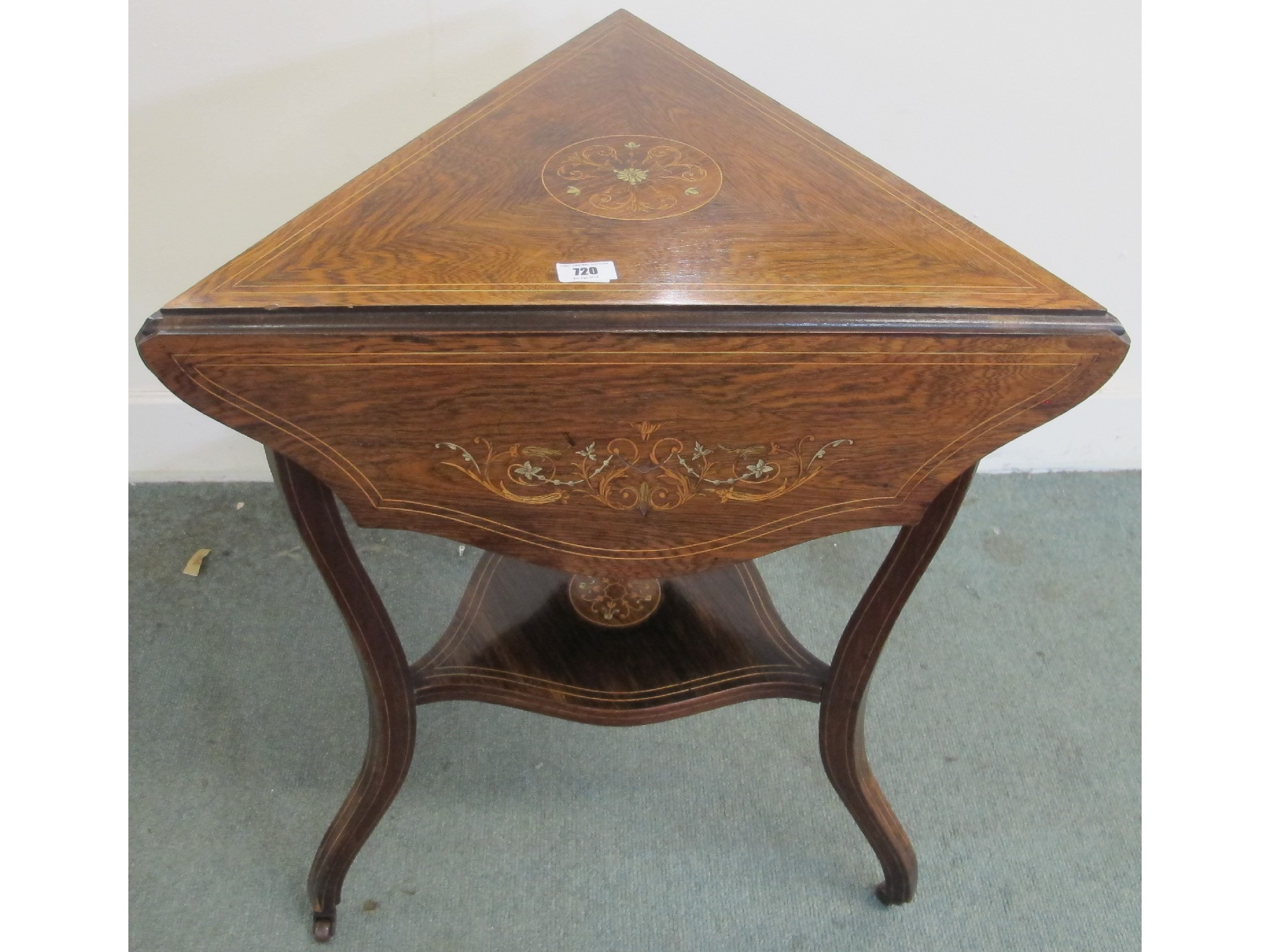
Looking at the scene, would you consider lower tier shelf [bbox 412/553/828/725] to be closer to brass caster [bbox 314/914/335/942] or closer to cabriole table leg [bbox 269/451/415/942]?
cabriole table leg [bbox 269/451/415/942]

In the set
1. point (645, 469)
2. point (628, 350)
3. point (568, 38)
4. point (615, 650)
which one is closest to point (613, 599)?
point (615, 650)

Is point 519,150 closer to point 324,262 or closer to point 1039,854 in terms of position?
point 324,262

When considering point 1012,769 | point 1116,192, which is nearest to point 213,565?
point 1012,769

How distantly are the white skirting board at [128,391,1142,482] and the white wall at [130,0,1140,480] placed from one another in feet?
0.65

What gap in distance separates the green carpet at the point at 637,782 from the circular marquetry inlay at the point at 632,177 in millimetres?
813

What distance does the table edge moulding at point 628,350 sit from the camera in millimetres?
755

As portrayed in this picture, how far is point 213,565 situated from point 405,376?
41.1 inches

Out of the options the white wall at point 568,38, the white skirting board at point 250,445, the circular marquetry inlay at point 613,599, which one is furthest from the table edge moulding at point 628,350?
the white skirting board at point 250,445

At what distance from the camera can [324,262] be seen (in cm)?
80

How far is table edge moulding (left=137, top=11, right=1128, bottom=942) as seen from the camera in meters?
0.76

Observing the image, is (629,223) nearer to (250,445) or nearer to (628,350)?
(628,350)

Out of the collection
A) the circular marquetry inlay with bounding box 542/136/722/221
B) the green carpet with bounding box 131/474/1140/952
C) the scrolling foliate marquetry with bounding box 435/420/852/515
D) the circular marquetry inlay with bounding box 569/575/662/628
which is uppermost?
the circular marquetry inlay with bounding box 542/136/722/221

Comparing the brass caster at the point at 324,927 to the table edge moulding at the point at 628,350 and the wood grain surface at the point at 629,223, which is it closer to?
the table edge moulding at the point at 628,350

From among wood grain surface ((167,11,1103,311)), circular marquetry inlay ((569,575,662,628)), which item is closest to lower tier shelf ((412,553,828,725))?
circular marquetry inlay ((569,575,662,628))
